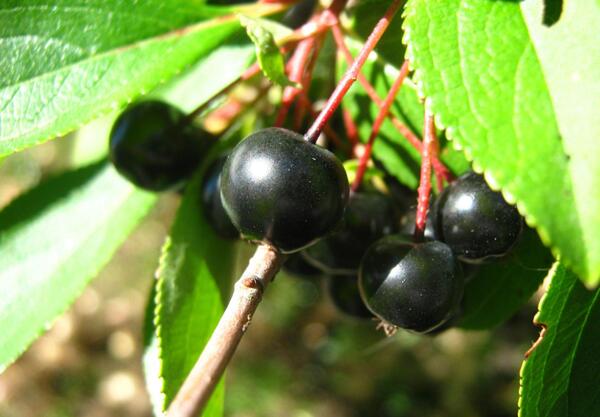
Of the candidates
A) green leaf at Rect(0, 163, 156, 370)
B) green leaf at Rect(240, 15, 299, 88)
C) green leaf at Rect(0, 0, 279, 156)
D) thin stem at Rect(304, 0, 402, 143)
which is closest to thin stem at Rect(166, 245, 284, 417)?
thin stem at Rect(304, 0, 402, 143)

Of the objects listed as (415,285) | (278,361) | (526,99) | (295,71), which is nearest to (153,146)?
(295,71)

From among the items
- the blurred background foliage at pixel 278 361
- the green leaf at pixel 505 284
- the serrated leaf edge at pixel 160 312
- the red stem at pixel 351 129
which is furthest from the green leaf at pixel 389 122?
the blurred background foliage at pixel 278 361

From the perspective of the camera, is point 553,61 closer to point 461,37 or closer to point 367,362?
point 461,37

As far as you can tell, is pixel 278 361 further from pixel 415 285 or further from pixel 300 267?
pixel 415 285

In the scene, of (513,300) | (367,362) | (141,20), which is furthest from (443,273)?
(367,362)

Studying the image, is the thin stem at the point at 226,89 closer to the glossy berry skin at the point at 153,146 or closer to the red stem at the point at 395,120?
the glossy berry skin at the point at 153,146

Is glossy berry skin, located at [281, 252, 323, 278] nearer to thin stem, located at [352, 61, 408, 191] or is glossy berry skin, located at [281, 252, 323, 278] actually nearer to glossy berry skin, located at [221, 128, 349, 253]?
thin stem, located at [352, 61, 408, 191]
